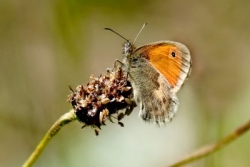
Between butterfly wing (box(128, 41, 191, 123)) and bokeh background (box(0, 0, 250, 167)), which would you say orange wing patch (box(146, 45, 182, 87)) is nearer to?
butterfly wing (box(128, 41, 191, 123))

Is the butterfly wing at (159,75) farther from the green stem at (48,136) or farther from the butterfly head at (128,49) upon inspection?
the green stem at (48,136)

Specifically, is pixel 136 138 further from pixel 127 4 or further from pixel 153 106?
pixel 127 4

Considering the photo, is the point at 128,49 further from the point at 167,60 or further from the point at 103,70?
the point at 103,70

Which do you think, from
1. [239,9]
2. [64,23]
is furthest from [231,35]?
[64,23]

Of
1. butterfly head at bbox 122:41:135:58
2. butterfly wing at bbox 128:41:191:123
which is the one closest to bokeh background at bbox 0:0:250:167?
butterfly wing at bbox 128:41:191:123

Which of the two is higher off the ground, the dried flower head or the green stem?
the dried flower head

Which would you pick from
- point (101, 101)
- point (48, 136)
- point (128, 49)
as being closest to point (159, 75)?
point (128, 49)
